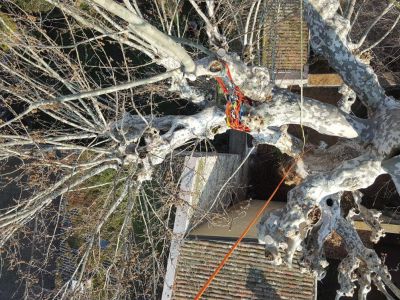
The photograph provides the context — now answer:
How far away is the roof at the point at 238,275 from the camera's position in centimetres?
799

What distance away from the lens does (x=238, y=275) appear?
817cm

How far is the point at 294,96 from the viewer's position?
5.79 m

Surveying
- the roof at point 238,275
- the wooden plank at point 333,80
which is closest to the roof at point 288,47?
the wooden plank at point 333,80

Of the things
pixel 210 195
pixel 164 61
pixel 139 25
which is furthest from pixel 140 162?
pixel 210 195

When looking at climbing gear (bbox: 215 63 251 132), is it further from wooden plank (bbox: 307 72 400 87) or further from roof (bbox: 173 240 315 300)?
wooden plank (bbox: 307 72 400 87)

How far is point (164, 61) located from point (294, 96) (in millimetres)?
1853

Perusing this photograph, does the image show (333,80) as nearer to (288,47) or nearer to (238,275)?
(288,47)

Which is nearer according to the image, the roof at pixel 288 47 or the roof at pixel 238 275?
the roof at pixel 238 275

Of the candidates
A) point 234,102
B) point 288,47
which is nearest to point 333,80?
point 288,47

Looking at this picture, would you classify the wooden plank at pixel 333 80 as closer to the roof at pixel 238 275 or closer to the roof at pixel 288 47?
the roof at pixel 288 47

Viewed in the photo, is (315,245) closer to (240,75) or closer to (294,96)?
(294,96)

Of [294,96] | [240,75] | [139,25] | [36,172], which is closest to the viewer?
[139,25]

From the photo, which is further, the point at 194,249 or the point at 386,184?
the point at 386,184

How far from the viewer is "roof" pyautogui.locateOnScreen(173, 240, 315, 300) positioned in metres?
7.99
